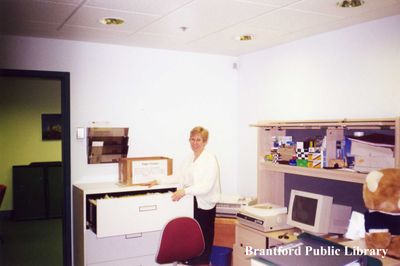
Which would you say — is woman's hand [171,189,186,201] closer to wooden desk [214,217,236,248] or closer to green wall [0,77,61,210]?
wooden desk [214,217,236,248]

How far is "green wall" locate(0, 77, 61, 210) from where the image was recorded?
6.19 metres

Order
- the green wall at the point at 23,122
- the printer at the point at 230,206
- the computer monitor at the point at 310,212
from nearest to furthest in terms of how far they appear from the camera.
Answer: the computer monitor at the point at 310,212 → the printer at the point at 230,206 → the green wall at the point at 23,122

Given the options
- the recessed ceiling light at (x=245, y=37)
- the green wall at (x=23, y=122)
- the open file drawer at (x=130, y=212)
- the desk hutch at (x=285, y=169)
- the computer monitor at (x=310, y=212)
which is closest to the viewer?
the desk hutch at (x=285, y=169)

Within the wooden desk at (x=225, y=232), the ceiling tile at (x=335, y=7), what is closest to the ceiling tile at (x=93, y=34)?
the ceiling tile at (x=335, y=7)

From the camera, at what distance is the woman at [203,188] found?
3.37m

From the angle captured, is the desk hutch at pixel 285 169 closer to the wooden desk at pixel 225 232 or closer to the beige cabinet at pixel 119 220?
the wooden desk at pixel 225 232

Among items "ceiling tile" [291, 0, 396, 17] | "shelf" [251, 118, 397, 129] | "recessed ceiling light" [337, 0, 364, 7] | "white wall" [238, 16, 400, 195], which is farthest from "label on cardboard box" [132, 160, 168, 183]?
"recessed ceiling light" [337, 0, 364, 7]

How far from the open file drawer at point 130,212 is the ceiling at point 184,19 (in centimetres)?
139

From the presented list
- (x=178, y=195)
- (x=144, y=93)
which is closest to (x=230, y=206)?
(x=178, y=195)

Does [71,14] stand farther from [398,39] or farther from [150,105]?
[398,39]

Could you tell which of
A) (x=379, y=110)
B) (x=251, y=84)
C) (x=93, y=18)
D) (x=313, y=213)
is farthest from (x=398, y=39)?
Result: (x=93, y=18)

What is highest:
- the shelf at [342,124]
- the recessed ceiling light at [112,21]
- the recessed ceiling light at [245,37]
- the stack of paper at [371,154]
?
the recessed ceiling light at [112,21]

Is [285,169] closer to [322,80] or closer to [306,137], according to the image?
[306,137]

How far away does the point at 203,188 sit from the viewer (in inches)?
132
